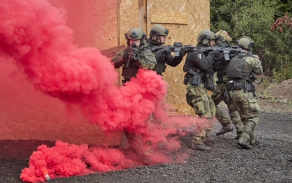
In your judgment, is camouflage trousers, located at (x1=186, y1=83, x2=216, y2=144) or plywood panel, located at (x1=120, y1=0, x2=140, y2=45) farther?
plywood panel, located at (x1=120, y1=0, x2=140, y2=45)

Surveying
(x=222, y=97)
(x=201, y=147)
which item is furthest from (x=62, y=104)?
(x=222, y=97)

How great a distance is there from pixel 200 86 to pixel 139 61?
171 centimetres

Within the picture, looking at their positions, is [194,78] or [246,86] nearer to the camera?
[194,78]

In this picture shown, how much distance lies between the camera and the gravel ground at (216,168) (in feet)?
19.9

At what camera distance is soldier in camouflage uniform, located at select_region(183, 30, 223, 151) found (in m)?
8.22

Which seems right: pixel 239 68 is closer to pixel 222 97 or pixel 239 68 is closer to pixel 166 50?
pixel 222 97

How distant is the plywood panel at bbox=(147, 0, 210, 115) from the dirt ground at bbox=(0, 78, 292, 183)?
132cm

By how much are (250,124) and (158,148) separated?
1.83 m

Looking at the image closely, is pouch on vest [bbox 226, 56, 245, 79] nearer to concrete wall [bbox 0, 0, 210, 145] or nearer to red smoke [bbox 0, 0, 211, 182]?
concrete wall [bbox 0, 0, 210, 145]

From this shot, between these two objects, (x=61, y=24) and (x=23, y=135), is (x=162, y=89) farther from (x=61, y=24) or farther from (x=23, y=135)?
(x=23, y=135)

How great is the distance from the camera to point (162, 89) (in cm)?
688

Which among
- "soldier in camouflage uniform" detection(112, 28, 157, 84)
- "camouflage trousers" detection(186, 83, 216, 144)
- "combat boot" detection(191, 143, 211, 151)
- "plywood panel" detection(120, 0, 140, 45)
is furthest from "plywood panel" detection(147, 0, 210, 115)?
"soldier in camouflage uniform" detection(112, 28, 157, 84)

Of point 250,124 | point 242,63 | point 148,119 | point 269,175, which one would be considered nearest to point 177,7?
point 242,63

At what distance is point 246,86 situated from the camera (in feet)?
27.8
